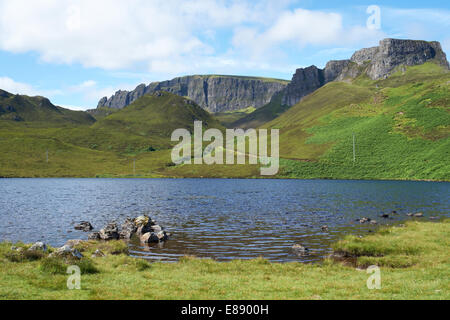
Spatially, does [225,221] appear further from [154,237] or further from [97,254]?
[97,254]

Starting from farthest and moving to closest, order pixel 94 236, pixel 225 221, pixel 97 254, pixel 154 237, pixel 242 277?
1. pixel 225 221
2. pixel 94 236
3. pixel 154 237
4. pixel 97 254
5. pixel 242 277

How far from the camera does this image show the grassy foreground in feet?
61.0

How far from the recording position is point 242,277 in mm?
23734

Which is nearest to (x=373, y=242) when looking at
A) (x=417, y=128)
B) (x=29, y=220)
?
(x=29, y=220)

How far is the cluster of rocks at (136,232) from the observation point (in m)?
42.9

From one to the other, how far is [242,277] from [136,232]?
27.9 metres

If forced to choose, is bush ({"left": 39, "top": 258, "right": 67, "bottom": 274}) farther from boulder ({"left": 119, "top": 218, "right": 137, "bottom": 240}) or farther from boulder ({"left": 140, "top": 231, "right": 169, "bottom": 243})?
boulder ({"left": 119, "top": 218, "right": 137, "bottom": 240})

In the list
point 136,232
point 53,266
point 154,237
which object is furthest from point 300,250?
point 136,232

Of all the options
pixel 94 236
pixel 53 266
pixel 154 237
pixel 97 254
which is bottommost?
pixel 94 236

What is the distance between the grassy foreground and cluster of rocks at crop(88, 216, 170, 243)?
11.9m

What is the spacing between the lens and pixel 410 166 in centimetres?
16962

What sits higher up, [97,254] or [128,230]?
[97,254]

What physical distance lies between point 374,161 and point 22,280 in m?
188
